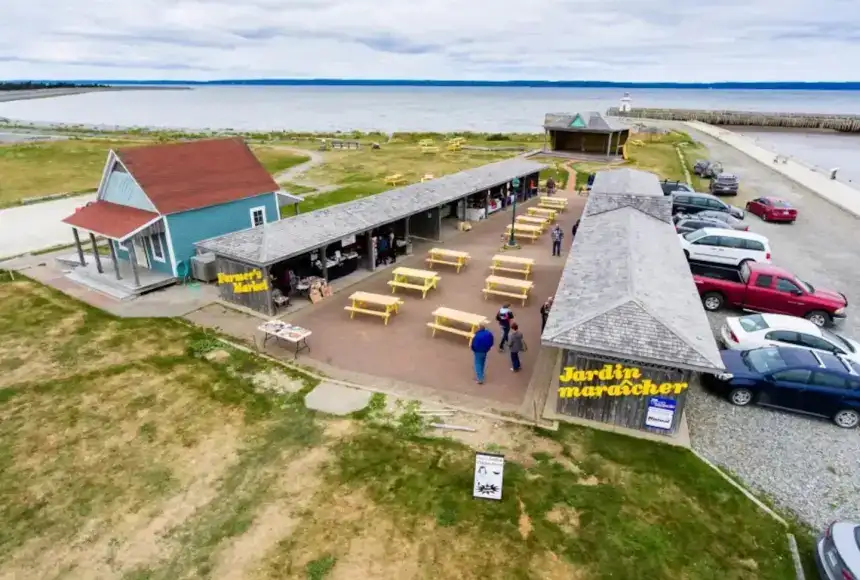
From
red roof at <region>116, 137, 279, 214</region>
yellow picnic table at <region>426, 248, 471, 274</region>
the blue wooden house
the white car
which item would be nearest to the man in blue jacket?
the white car

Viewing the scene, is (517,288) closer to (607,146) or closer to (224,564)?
(224,564)

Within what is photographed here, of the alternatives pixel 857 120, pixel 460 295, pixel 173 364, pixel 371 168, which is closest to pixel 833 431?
pixel 460 295

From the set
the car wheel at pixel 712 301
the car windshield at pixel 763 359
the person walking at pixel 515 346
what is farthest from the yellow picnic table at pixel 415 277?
the car windshield at pixel 763 359

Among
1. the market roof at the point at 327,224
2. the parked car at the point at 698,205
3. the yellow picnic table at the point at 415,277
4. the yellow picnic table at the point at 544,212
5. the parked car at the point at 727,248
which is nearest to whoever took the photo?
the market roof at the point at 327,224

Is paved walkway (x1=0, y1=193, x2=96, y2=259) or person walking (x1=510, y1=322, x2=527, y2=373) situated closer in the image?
person walking (x1=510, y1=322, x2=527, y2=373)

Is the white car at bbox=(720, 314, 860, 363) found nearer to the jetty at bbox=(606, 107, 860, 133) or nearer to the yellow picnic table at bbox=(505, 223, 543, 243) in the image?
the yellow picnic table at bbox=(505, 223, 543, 243)

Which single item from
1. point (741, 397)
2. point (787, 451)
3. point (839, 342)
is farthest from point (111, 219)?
point (839, 342)

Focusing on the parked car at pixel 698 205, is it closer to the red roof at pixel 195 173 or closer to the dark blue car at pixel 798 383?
the dark blue car at pixel 798 383
